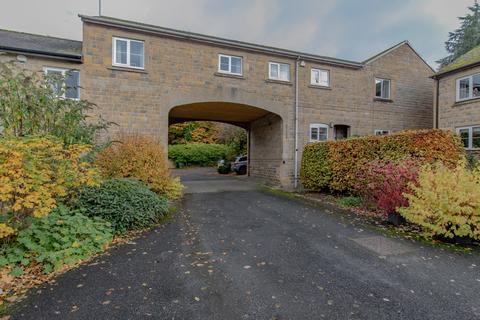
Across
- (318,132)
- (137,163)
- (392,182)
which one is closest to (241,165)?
(318,132)

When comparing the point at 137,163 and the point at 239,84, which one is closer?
the point at 137,163

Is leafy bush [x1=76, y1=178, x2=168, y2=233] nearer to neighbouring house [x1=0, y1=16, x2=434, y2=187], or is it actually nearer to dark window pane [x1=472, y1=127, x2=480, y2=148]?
neighbouring house [x1=0, y1=16, x2=434, y2=187]

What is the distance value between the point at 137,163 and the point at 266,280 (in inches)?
234

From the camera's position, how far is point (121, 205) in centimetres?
579

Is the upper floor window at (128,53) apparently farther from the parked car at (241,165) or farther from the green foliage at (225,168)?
the green foliage at (225,168)

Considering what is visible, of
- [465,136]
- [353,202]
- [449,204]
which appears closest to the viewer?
[449,204]

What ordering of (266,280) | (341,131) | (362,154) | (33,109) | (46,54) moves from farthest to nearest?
1. (341,131)
2. (46,54)
3. (362,154)
4. (33,109)
5. (266,280)

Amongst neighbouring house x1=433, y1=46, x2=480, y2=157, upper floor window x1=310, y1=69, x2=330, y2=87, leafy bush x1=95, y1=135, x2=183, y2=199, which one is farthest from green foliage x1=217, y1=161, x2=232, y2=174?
neighbouring house x1=433, y1=46, x2=480, y2=157

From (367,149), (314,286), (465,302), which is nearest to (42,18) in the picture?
(367,149)

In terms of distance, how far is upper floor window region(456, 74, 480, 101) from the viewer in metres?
13.1

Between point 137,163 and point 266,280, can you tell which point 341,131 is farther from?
point 266,280

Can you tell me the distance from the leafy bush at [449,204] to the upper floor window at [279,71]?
9056mm

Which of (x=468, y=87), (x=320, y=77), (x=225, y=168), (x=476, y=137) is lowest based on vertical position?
(x=225, y=168)

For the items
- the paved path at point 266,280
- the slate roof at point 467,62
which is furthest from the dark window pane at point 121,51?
the slate roof at point 467,62
